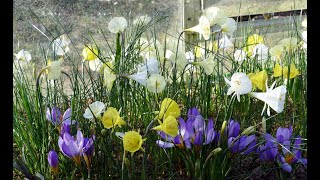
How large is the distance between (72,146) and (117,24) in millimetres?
467

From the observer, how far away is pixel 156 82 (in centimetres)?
114

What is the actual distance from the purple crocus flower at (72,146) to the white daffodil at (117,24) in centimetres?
42

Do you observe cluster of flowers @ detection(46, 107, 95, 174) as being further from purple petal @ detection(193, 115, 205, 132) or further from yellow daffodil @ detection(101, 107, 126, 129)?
purple petal @ detection(193, 115, 205, 132)

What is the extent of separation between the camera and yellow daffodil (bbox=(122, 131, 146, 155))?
972mm

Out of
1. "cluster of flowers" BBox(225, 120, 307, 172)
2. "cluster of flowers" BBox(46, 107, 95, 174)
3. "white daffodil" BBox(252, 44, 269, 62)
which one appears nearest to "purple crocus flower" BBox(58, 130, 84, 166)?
"cluster of flowers" BBox(46, 107, 95, 174)

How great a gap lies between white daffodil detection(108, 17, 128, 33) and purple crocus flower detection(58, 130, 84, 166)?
0.42 metres

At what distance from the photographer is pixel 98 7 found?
2641mm

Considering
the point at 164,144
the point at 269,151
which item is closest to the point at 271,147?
the point at 269,151

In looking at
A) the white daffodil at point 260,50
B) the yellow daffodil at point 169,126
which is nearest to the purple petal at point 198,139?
the yellow daffodil at point 169,126

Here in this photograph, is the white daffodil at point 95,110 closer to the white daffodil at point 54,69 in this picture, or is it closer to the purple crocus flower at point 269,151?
the white daffodil at point 54,69
